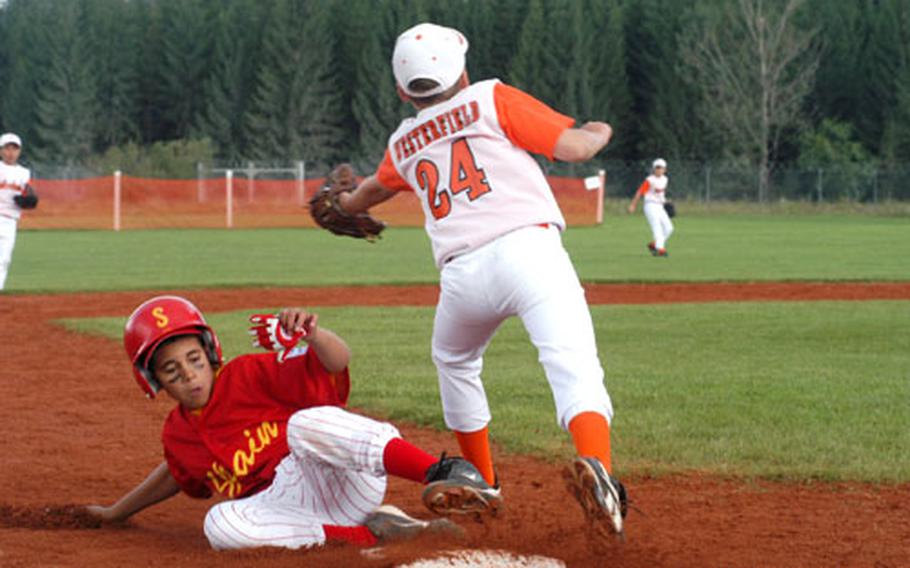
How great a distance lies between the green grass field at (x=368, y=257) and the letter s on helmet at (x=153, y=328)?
12.4 metres

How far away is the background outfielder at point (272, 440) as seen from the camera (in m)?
4.34

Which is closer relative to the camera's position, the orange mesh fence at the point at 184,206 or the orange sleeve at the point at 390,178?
the orange sleeve at the point at 390,178

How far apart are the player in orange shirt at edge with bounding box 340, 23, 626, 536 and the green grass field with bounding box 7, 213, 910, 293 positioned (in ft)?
40.8

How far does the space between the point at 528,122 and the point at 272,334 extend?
45.7 inches

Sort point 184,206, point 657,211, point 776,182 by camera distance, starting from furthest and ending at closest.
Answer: point 776,182 < point 184,206 < point 657,211

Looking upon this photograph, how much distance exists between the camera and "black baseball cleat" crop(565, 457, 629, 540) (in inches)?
153

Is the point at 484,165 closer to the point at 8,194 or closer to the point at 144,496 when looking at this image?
the point at 144,496

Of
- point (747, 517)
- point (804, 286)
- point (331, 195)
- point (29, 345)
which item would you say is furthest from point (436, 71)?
point (804, 286)

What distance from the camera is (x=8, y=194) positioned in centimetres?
1520

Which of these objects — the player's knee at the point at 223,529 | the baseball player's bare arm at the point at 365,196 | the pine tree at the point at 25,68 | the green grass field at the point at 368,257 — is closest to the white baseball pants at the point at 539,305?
the baseball player's bare arm at the point at 365,196

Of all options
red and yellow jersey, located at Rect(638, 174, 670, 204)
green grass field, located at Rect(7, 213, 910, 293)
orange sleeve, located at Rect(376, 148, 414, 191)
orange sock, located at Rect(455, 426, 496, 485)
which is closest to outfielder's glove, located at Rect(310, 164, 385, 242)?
orange sleeve, located at Rect(376, 148, 414, 191)

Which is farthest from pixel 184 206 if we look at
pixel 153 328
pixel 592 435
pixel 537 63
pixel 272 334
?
pixel 592 435

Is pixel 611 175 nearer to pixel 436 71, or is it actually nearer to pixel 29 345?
pixel 29 345

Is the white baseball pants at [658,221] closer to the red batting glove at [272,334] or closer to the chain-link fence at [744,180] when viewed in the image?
the red batting glove at [272,334]
